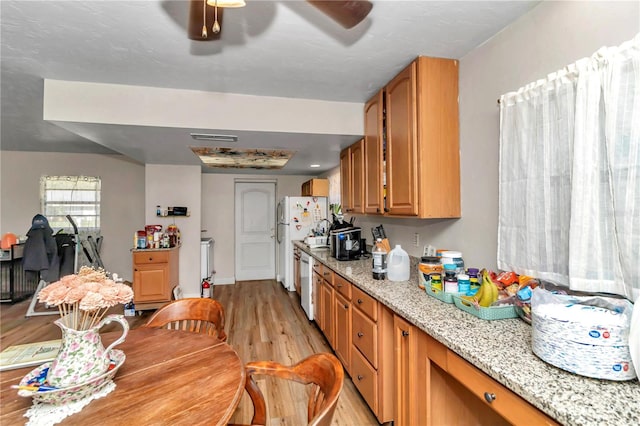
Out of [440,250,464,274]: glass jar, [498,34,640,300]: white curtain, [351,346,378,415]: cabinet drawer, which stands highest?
[498,34,640,300]: white curtain

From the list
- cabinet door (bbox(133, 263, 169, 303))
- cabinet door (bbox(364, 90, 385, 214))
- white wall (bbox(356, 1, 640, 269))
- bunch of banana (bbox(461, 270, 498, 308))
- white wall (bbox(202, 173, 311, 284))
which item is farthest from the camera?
white wall (bbox(202, 173, 311, 284))

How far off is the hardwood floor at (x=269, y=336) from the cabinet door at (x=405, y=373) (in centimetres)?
48

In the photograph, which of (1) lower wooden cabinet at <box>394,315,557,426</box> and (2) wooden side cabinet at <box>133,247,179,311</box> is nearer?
(1) lower wooden cabinet at <box>394,315,557,426</box>

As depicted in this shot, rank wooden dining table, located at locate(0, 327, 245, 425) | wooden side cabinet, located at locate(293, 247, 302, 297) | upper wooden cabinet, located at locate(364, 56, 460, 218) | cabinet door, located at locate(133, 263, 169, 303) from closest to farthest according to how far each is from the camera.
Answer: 1. wooden dining table, located at locate(0, 327, 245, 425)
2. upper wooden cabinet, located at locate(364, 56, 460, 218)
3. cabinet door, located at locate(133, 263, 169, 303)
4. wooden side cabinet, located at locate(293, 247, 302, 297)

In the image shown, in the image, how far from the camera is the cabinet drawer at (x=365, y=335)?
1.75 meters

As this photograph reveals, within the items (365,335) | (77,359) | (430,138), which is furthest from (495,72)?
(77,359)

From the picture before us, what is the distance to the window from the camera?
4941mm

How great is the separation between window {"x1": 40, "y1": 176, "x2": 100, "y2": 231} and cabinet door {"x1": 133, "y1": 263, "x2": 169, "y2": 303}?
2111mm

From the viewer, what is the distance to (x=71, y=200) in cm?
500

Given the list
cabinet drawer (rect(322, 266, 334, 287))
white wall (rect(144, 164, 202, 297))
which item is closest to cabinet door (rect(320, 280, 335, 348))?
cabinet drawer (rect(322, 266, 334, 287))

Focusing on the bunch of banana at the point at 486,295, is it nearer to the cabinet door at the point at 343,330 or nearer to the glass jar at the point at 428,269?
the glass jar at the point at 428,269

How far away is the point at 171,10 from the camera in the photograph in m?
1.46

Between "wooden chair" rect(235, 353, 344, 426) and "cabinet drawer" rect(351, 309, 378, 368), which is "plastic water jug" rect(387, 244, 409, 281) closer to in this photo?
"cabinet drawer" rect(351, 309, 378, 368)

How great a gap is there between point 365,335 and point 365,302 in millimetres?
210
